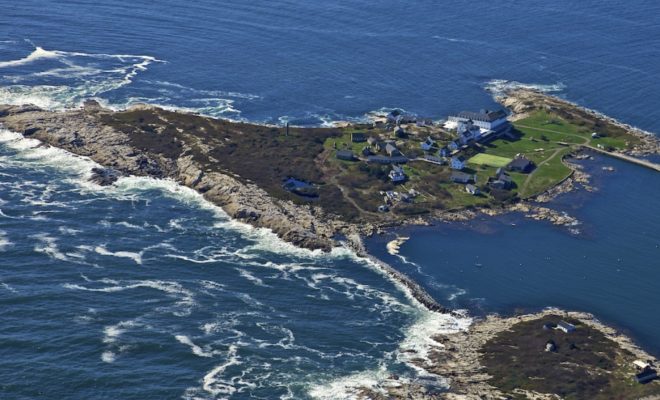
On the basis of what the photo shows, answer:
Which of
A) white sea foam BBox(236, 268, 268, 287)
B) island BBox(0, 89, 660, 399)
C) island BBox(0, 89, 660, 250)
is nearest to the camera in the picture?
island BBox(0, 89, 660, 399)

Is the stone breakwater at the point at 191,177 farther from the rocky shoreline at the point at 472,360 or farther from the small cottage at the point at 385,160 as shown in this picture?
the small cottage at the point at 385,160

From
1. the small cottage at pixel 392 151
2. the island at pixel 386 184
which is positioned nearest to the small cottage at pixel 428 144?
the island at pixel 386 184

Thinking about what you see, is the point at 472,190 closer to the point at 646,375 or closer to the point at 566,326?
the point at 566,326

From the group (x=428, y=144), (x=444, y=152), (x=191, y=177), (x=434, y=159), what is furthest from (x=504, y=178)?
(x=191, y=177)

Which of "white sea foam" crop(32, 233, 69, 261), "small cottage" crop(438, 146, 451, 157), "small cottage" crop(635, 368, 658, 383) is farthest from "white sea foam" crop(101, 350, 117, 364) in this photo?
"small cottage" crop(438, 146, 451, 157)

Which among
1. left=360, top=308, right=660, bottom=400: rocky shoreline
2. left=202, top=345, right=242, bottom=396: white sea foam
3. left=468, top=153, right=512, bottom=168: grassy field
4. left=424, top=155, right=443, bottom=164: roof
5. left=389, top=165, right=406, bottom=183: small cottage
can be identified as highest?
left=468, top=153, right=512, bottom=168: grassy field

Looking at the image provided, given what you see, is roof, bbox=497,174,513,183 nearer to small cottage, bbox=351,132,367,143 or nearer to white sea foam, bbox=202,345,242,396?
small cottage, bbox=351,132,367,143

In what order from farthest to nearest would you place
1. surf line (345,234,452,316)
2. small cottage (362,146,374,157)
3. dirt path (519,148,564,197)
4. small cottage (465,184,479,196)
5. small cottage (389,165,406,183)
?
small cottage (362,146,374,157)
small cottage (389,165,406,183)
dirt path (519,148,564,197)
small cottage (465,184,479,196)
surf line (345,234,452,316)
